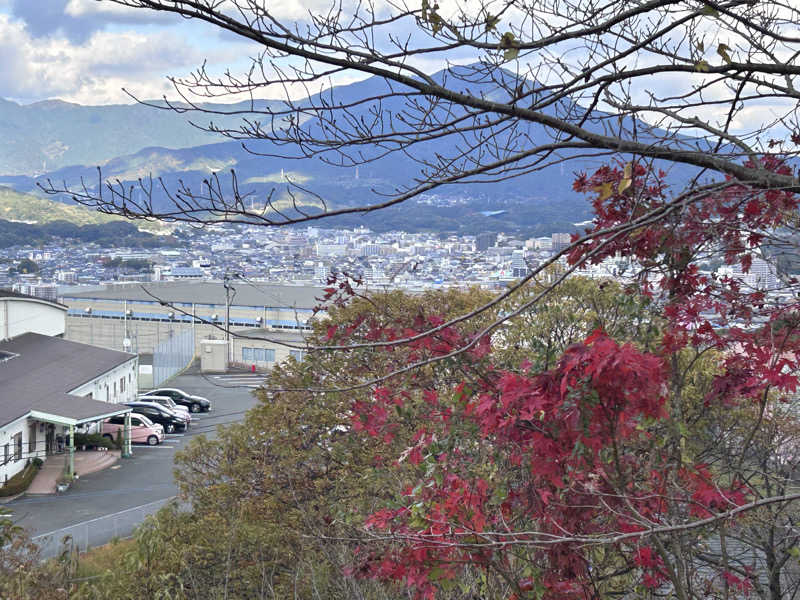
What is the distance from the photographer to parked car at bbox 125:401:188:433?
2491cm

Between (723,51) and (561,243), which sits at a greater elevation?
(723,51)

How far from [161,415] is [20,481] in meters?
6.77

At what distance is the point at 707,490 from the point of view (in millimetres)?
3312

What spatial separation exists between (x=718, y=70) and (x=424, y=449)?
2.15 m

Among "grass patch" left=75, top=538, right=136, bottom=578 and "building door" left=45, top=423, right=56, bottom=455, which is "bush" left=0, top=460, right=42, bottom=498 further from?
"grass patch" left=75, top=538, right=136, bottom=578

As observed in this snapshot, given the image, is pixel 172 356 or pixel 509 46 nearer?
pixel 509 46

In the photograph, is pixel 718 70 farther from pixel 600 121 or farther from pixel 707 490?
pixel 707 490

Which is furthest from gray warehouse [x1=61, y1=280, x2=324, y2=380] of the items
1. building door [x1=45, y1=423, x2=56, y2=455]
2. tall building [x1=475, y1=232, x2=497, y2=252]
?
tall building [x1=475, y1=232, x2=497, y2=252]

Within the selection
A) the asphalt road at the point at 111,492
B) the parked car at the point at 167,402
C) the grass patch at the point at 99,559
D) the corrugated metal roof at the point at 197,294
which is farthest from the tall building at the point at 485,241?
the grass patch at the point at 99,559

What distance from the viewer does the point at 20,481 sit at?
60.0 ft

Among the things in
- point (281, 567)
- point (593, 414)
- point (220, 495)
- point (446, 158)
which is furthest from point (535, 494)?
point (220, 495)

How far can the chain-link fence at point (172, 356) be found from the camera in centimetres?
3422

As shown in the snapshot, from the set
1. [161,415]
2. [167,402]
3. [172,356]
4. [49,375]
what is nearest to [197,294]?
[172,356]

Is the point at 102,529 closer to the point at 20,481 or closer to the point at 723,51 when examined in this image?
the point at 20,481
